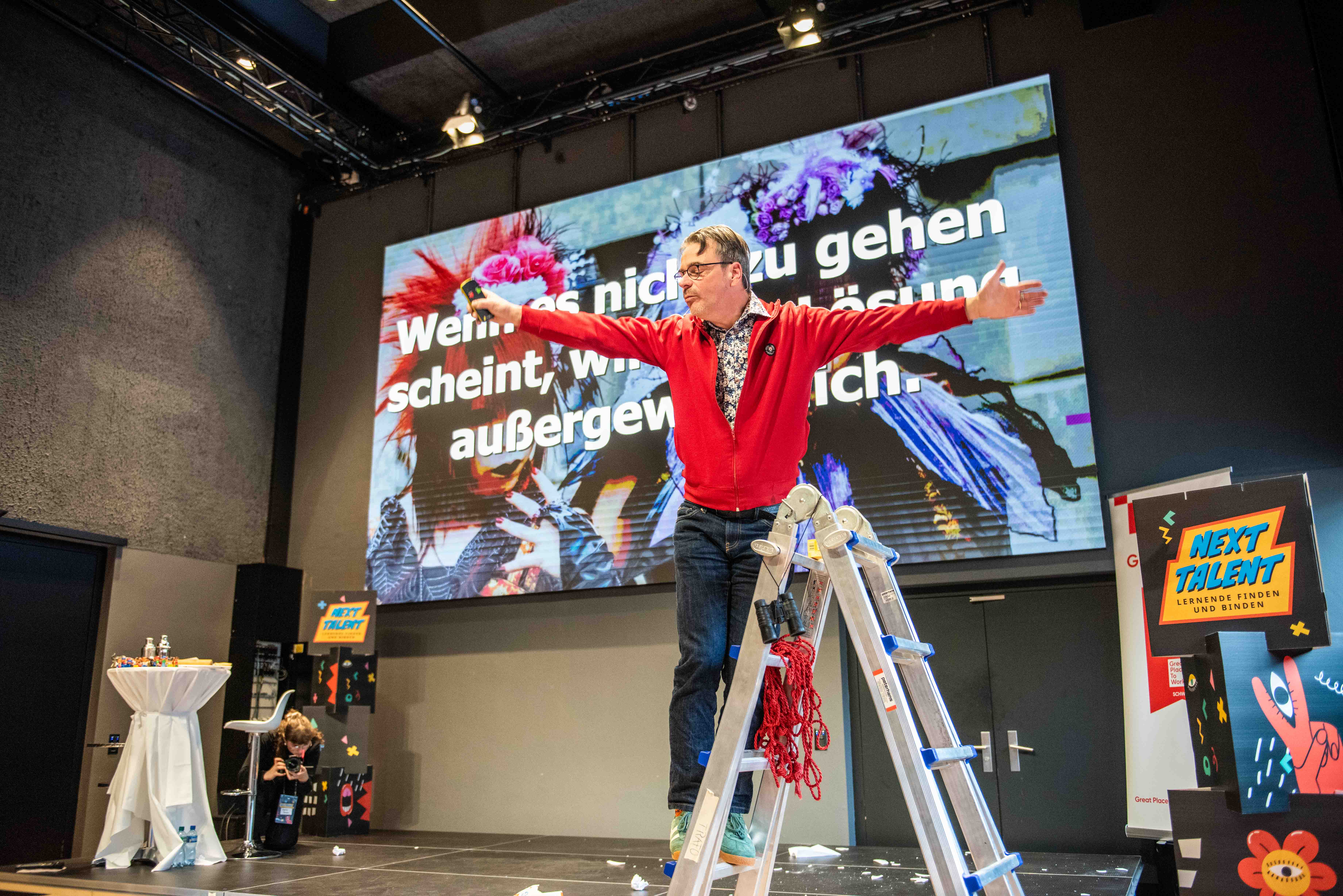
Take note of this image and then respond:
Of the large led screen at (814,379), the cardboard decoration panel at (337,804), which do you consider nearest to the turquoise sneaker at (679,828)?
the large led screen at (814,379)

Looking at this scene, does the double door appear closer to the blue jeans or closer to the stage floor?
the stage floor

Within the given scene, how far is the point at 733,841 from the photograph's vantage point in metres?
2.10

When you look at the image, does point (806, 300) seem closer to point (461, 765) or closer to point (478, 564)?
point (478, 564)

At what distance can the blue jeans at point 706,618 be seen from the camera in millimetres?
2168

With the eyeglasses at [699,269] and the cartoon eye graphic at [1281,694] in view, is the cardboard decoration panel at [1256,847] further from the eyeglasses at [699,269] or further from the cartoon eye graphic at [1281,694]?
the eyeglasses at [699,269]

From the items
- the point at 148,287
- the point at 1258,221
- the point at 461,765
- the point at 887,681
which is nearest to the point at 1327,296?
the point at 1258,221

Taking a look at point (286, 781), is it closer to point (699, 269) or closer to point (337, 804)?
point (337, 804)

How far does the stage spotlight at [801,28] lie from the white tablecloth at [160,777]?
4477 mm

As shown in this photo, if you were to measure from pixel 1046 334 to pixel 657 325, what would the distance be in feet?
9.42

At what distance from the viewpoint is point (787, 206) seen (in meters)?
5.47

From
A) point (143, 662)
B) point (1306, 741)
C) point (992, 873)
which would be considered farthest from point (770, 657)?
point (143, 662)

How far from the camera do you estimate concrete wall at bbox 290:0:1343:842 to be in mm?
4500

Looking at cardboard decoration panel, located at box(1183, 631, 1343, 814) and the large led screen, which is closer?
cardboard decoration panel, located at box(1183, 631, 1343, 814)

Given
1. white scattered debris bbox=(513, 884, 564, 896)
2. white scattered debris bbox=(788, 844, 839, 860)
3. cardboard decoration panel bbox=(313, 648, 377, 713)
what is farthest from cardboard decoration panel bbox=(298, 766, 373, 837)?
white scattered debris bbox=(788, 844, 839, 860)
